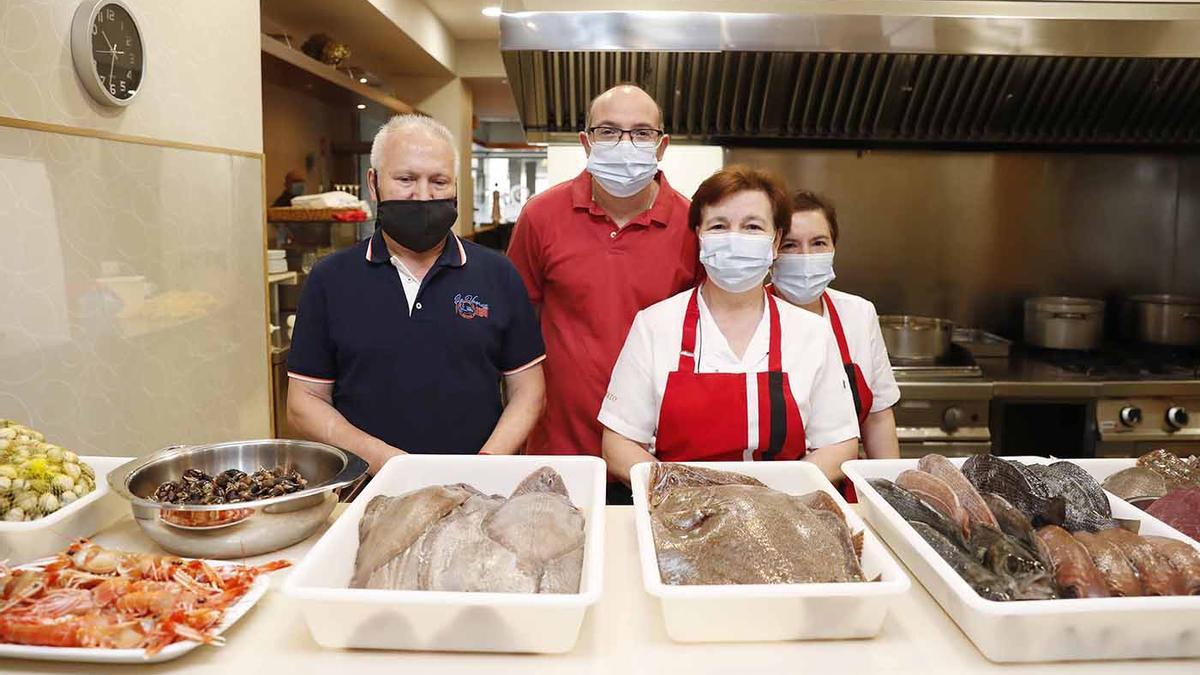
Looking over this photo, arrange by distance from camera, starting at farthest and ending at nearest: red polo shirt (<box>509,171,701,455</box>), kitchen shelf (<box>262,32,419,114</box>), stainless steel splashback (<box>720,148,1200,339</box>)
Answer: stainless steel splashback (<box>720,148,1200,339</box>)
kitchen shelf (<box>262,32,419,114</box>)
red polo shirt (<box>509,171,701,455</box>)

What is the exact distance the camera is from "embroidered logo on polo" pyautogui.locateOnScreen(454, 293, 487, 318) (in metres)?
2.33

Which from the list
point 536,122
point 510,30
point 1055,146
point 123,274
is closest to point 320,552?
point 123,274

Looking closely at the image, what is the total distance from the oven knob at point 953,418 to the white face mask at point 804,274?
1.64 meters

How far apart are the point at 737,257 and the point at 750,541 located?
101cm

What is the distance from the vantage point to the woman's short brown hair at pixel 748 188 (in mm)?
2131

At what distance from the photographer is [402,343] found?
229 centimetres

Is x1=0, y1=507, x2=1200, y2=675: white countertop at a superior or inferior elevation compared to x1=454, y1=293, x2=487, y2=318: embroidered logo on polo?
inferior

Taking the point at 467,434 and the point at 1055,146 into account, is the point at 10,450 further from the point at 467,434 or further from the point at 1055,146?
the point at 1055,146

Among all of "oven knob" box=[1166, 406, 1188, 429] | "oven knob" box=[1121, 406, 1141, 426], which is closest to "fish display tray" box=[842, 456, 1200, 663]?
"oven knob" box=[1121, 406, 1141, 426]

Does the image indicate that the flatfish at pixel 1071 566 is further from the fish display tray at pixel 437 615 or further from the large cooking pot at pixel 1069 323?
the large cooking pot at pixel 1069 323

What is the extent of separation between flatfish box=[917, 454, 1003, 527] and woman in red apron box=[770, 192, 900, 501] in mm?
881

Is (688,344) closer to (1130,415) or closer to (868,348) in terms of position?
(868,348)

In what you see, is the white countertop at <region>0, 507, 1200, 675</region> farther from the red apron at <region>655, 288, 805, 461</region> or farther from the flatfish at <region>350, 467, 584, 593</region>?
the red apron at <region>655, 288, 805, 461</region>

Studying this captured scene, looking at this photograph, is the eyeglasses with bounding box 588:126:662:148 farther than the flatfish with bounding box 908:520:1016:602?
Yes
